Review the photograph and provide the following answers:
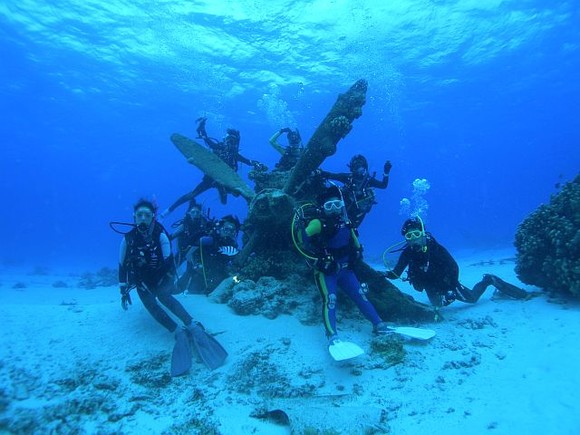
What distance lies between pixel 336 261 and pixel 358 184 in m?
3.26

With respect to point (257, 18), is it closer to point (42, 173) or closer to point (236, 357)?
point (236, 357)

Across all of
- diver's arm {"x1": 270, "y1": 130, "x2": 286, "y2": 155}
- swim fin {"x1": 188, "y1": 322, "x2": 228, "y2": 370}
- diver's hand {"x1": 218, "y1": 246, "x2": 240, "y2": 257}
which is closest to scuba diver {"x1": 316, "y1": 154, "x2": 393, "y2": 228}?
diver's arm {"x1": 270, "y1": 130, "x2": 286, "y2": 155}

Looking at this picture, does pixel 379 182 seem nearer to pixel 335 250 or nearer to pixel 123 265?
pixel 335 250

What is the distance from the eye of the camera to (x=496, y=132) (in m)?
60.7

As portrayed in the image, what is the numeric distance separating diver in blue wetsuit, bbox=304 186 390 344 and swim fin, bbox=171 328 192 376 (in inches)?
87.3

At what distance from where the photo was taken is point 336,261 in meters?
5.98

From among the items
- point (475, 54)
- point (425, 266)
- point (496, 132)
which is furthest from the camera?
point (496, 132)

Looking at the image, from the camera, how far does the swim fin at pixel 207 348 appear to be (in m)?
4.97

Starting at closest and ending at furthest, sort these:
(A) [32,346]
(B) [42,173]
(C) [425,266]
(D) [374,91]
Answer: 1. (A) [32,346]
2. (C) [425,266]
3. (D) [374,91]
4. (B) [42,173]

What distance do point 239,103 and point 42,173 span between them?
72.4 meters

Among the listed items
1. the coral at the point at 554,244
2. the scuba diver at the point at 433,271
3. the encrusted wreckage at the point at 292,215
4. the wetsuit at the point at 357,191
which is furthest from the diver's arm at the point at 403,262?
the coral at the point at 554,244

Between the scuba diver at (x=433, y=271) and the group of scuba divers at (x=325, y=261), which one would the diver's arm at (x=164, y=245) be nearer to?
the group of scuba divers at (x=325, y=261)

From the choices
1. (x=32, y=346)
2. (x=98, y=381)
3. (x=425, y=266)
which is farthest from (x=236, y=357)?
(x=425, y=266)

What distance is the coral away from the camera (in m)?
6.34
